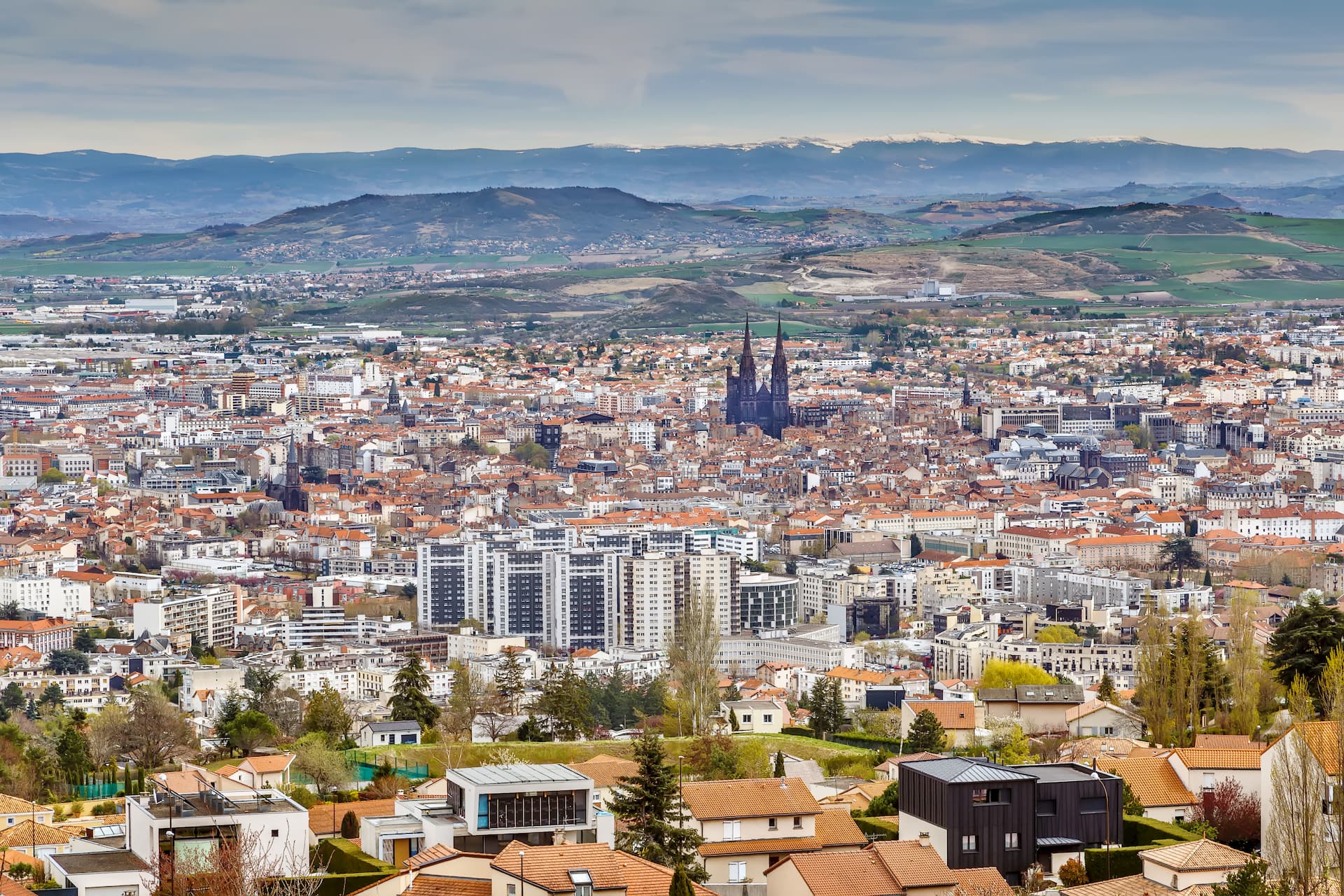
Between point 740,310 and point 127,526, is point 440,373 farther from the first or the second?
point 127,526

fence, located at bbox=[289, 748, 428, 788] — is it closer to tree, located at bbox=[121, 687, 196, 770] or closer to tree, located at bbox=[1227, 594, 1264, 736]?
tree, located at bbox=[121, 687, 196, 770]

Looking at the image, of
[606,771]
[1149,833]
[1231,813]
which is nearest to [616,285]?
[606,771]

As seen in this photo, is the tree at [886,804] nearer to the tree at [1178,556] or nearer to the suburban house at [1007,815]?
the suburban house at [1007,815]

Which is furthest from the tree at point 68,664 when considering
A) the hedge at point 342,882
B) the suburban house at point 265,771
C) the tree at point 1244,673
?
the hedge at point 342,882

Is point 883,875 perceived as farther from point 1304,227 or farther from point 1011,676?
point 1304,227

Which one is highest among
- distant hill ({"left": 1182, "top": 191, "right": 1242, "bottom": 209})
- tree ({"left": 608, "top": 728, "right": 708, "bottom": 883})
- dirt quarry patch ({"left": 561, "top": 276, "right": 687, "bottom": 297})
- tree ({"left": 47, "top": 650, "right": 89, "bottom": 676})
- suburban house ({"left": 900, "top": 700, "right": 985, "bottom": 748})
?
distant hill ({"left": 1182, "top": 191, "right": 1242, "bottom": 209})

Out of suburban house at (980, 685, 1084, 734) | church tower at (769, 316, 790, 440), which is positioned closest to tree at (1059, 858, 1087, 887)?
suburban house at (980, 685, 1084, 734)

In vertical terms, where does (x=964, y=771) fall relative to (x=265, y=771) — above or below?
above
